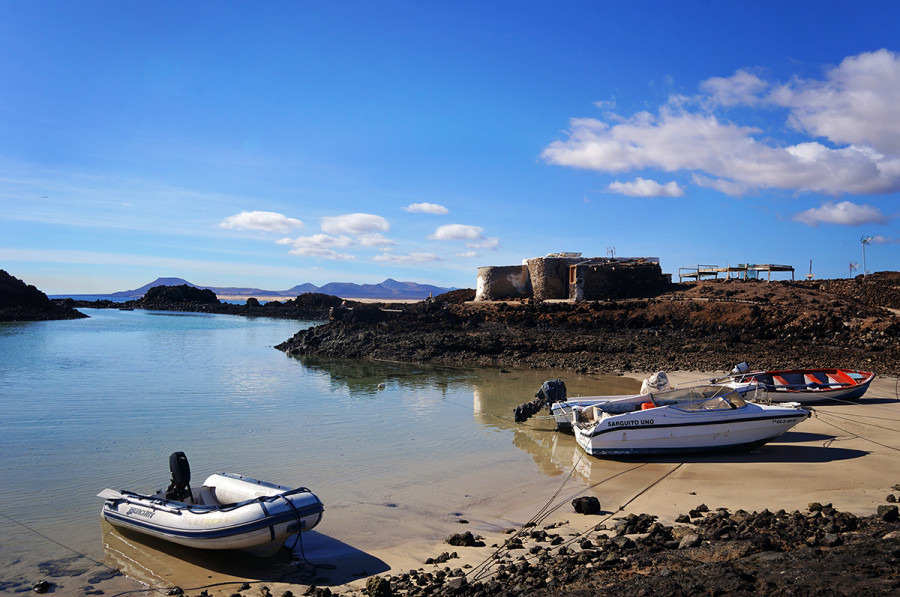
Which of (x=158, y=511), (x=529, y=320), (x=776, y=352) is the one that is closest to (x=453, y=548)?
(x=158, y=511)

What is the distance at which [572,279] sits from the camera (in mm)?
33562

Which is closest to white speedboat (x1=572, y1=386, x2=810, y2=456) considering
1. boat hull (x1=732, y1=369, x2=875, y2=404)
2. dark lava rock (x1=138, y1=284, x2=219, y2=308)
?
boat hull (x1=732, y1=369, x2=875, y2=404)

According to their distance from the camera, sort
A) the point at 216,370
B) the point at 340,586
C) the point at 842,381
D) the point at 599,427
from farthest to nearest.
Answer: the point at 216,370, the point at 842,381, the point at 599,427, the point at 340,586

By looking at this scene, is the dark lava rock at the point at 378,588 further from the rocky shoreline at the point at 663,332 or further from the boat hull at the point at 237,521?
the rocky shoreline at the point at 663,332

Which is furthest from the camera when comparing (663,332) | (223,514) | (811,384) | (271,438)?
(663,332)

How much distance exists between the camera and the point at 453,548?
7.05 meters

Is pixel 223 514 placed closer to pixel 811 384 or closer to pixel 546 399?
pixel 546 399

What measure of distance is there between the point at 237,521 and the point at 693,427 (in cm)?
778

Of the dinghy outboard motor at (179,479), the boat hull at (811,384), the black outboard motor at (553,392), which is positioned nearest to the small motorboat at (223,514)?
the dinghy outboard motor at (179,479)

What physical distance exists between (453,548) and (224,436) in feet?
28.4

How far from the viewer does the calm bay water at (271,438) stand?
880 cm

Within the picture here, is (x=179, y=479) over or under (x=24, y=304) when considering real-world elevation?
under

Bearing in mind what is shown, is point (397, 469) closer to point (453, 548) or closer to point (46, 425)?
point (453, 548)

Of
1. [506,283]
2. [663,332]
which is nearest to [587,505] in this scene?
[663,332]
